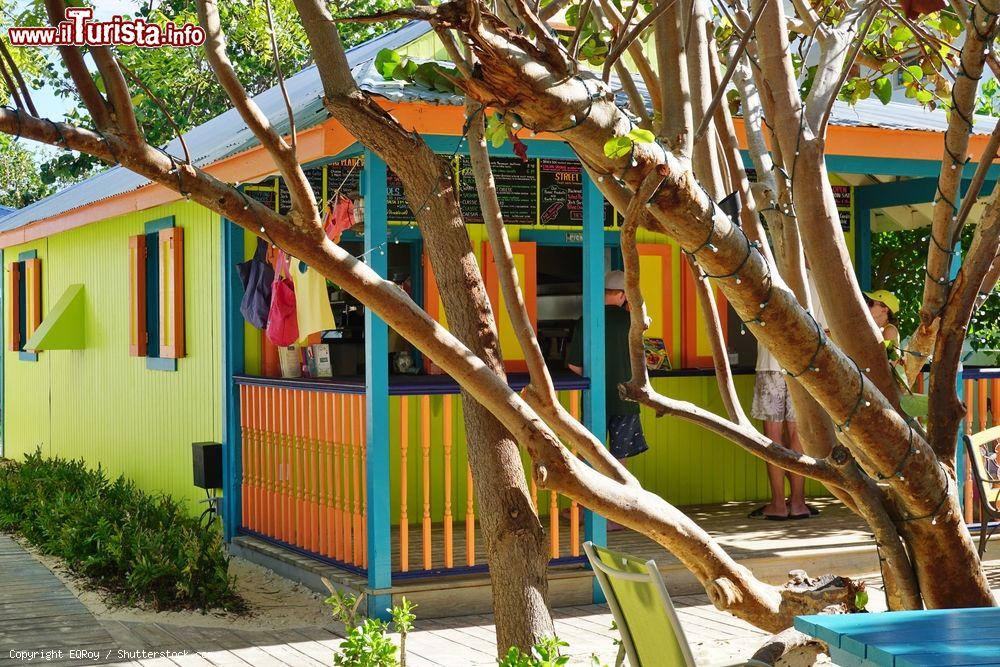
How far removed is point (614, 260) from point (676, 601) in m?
3.27

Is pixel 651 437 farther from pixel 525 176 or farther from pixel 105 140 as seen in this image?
pixel 105 140

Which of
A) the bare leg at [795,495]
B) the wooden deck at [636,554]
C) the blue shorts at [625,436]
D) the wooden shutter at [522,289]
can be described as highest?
the wooden shutter at [522,289]

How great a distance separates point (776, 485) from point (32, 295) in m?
10.3

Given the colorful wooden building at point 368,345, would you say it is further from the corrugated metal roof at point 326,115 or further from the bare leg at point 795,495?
the bare leg at point 795,495

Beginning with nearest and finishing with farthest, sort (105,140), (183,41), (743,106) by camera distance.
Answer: (105,140)
(743,106)
(183,41)

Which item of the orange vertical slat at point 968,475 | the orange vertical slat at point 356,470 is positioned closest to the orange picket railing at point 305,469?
the orange vertical slat at point 356,470

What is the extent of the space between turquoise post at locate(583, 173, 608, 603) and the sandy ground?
172 cm

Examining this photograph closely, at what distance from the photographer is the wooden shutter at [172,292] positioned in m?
10.3

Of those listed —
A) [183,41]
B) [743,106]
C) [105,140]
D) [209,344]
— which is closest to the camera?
[105,140]

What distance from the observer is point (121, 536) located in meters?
8.66

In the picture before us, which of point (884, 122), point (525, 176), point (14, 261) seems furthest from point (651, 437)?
point (14, 261)

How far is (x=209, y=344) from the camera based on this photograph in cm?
978

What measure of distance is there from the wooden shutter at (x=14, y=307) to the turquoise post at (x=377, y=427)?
1100cm
